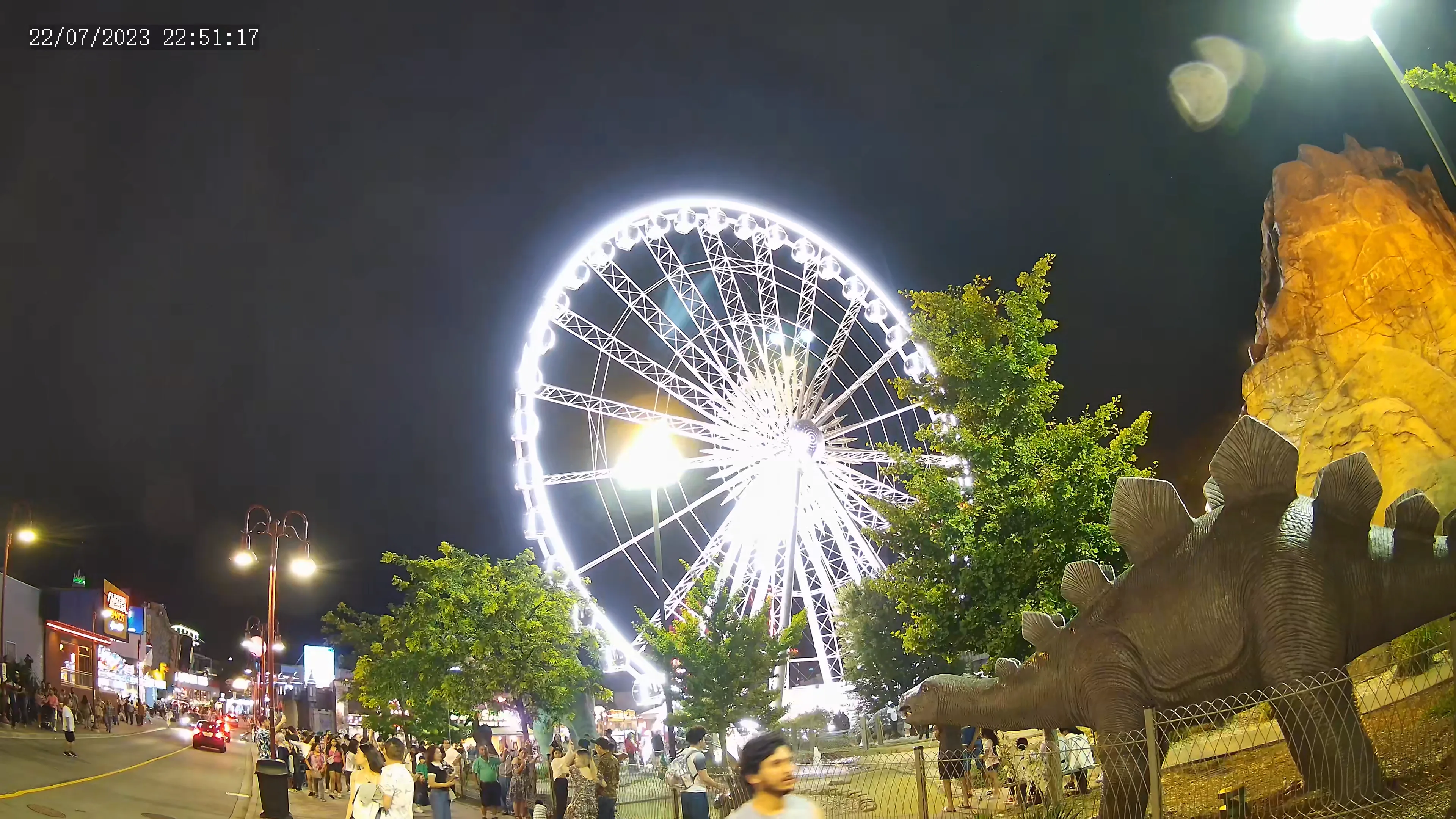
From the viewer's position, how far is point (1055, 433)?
48.0 feet

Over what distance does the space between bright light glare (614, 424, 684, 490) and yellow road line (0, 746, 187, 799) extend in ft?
35.0

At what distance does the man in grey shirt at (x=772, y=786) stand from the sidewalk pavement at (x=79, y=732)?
92.7ft

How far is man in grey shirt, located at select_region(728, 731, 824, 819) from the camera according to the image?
4797mm

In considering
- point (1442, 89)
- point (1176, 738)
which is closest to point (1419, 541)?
point (1176, 738)

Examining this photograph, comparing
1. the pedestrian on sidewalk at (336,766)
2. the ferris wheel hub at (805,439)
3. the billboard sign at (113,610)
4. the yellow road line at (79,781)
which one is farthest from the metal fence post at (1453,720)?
the billboard sign at (113,610)

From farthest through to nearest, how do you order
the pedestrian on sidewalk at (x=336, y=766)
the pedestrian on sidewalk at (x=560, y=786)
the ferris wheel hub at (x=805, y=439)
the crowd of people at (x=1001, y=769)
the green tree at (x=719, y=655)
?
the pedestrian on sidewalk at (x=336, y=766)
the ferris wheel hub at (x=805, y=439)
the green tree at (x=719, y=655)
the pedestrian on sidewalk at (x=560, y=786)
the crowd of people at (x=1001, y=769)

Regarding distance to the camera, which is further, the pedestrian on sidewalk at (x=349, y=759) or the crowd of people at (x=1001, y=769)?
the pedestrian on sidewalk at (x=349, y=759)

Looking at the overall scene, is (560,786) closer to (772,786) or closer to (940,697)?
(940,697)

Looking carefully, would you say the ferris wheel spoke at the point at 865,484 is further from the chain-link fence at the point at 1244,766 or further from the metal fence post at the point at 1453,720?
the metal fence post at the point at 1453,720

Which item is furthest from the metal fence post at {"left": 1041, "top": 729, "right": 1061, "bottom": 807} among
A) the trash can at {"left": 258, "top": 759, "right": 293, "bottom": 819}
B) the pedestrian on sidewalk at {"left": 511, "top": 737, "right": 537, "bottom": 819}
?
the trash can at {"left": 258, "top": 759, "right": 293, "bottom": 819}

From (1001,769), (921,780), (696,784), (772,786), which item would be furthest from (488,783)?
(772,786)

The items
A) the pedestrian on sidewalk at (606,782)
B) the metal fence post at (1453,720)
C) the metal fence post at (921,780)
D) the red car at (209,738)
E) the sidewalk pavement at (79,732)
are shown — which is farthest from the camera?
the red car at (209,738)

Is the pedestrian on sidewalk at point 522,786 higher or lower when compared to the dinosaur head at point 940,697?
lower

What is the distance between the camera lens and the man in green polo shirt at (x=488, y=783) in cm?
1820
